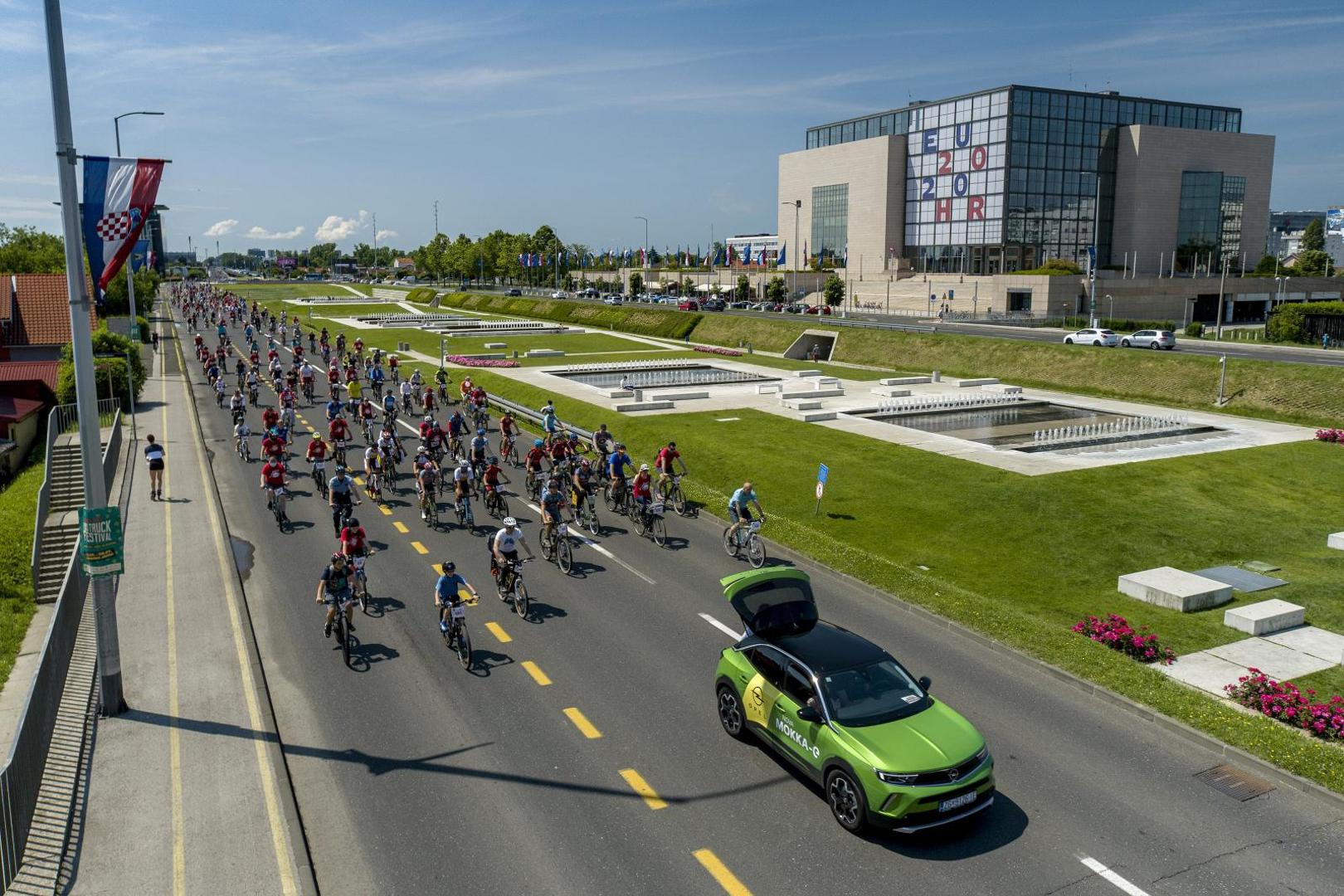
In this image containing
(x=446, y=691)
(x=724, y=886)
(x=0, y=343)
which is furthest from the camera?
(x=0, y=343)

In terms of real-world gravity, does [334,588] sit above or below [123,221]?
below

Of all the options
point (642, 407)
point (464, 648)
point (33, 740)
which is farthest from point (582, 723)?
point (642, 407)

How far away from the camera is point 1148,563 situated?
68.1ft

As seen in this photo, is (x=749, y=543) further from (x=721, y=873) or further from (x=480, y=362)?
(x=480, y=362)

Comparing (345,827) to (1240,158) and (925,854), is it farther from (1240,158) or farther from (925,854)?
(1240,158)

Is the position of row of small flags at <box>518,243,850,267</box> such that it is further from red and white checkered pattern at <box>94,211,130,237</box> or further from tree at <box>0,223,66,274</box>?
red and white checkered pattern at <box>94,211,130,237</box>

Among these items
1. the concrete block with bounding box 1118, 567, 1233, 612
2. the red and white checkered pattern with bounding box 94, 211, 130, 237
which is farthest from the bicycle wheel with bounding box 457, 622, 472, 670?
the concrete block with bounding box 1118, 567, 1233, 612

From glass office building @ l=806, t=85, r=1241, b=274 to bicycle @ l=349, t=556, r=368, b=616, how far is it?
9511 cm

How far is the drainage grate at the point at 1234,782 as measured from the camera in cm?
1099

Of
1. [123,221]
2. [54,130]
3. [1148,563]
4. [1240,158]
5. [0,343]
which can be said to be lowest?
[1148,563]

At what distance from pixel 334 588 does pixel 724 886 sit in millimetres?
8463

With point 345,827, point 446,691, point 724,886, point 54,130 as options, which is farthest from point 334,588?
point 724,886

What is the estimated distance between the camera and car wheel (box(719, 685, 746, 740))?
1209cm

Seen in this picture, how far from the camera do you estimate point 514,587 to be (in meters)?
16.8
